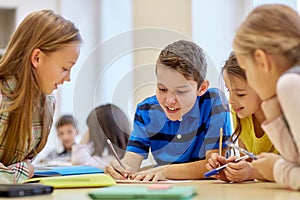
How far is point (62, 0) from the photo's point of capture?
13.6ft

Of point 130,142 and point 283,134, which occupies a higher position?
point 283,134

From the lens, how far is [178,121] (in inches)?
59.2

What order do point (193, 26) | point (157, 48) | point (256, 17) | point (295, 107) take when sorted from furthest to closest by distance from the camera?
1. point (193, 26)
2. point (157, 48)
3. point (256, 17)
4. point (295, 107)

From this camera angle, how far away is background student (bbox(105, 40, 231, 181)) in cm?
144

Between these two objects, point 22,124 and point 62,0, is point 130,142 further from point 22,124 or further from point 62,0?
point 62,0

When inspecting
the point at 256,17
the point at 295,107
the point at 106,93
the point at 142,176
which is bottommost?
the point at 142,176

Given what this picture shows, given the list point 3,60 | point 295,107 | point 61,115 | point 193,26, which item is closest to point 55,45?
point 3,60

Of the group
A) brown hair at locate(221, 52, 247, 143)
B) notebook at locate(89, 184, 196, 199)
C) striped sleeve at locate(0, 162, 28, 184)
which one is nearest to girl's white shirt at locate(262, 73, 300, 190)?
notebook at locate(89, 184, 196, 199)

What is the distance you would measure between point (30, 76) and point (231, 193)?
2.00 feet

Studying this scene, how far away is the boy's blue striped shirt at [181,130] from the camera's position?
4.89ft

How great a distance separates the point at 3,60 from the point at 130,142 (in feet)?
1.38

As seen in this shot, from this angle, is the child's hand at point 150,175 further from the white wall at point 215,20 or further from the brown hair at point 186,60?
the white wall at point 215,20

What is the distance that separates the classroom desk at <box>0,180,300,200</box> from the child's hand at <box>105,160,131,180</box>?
30cm

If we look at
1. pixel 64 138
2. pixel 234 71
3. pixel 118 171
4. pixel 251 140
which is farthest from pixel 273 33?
pixel 64 138
